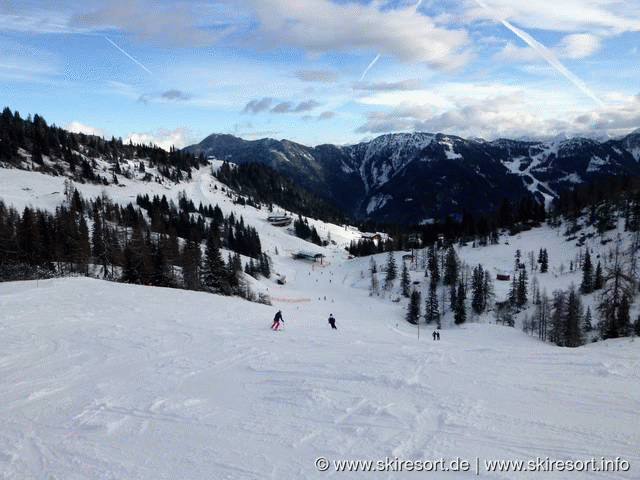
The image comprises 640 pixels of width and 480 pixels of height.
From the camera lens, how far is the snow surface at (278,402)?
32.2 ft

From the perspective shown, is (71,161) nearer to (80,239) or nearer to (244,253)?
(244,253)

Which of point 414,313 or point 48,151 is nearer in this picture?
point 414,313

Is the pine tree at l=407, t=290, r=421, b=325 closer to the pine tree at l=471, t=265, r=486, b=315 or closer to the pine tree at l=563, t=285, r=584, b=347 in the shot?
the pine tree at l=471, t=265, r=486, b=315

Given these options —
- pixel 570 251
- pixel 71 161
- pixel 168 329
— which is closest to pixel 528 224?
pixel 570 251

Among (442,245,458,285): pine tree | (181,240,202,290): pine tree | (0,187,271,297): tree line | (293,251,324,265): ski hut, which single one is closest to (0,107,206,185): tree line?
(293,251,324,265): ski hut

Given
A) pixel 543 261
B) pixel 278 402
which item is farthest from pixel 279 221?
pixel 278 402

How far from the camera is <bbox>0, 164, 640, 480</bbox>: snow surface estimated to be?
386 inches

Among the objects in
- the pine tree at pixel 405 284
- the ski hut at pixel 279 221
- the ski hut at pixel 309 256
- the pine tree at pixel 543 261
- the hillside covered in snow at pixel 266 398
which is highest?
the ski hut at pixel 279 221

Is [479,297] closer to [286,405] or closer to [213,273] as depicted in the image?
[213,273]

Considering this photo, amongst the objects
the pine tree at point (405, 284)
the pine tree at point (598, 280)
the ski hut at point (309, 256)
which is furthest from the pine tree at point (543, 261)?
the ski hut at point (309, 256)

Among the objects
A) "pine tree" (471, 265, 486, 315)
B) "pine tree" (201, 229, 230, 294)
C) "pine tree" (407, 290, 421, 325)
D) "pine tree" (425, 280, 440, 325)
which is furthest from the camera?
"pine tree" (471, 265, 486, 315)

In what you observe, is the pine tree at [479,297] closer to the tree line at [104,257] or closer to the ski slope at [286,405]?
the tree line at [104,257]

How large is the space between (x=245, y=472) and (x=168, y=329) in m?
18.3

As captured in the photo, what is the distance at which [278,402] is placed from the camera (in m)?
13.3
